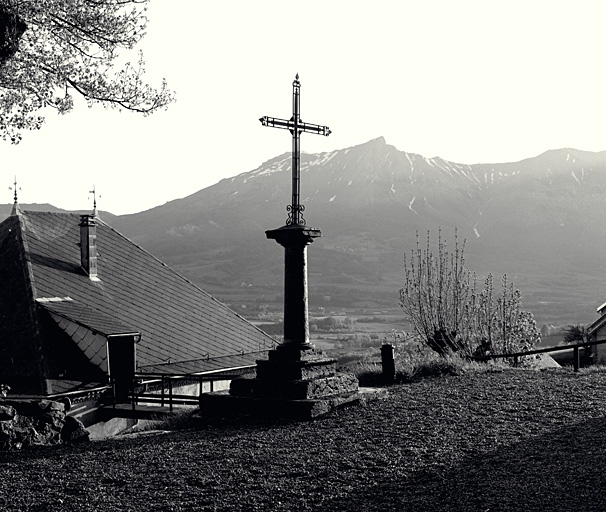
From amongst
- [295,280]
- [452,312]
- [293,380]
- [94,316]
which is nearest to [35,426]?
[293,380]

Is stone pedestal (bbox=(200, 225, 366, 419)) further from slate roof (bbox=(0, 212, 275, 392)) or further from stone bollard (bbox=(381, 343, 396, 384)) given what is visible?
slate roof (bbox=(0, 212, 275, 392))

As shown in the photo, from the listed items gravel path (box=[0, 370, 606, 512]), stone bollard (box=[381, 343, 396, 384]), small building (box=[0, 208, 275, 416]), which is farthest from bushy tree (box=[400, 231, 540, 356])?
small building (box=[0, 208, 275, 416])

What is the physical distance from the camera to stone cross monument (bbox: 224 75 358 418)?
1062cm

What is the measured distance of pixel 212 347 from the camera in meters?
24.1

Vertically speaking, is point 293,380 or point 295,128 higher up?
point 295,128

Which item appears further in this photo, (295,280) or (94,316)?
(94,316)

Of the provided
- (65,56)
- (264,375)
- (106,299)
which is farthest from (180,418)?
(106,299)

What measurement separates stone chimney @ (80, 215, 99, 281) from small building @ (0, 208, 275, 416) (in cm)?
4

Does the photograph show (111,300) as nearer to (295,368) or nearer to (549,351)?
(549,351)

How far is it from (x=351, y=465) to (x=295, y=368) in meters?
3.42

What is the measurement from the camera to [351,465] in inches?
301

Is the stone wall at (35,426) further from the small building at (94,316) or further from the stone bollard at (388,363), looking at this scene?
the small building at (94,316)

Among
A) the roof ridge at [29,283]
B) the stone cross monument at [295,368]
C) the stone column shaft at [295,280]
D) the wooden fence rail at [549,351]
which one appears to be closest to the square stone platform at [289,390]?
the stone cross monument at [295,368]

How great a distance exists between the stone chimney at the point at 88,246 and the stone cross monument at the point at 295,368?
1340 cm
